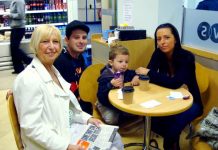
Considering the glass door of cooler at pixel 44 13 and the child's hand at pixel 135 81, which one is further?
the glass door of cooler at pixel 44 13

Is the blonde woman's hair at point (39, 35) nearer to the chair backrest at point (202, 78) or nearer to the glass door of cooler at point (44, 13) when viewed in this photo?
the chair backrest at point (202, 78)

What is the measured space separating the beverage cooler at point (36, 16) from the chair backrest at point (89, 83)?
347cm

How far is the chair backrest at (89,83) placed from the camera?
7.55ft

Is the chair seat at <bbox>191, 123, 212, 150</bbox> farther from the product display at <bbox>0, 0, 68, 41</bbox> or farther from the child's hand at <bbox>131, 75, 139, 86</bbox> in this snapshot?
the product display at <bbox>0, 0, 68, 41</bbox>

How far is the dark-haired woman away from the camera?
225 cm

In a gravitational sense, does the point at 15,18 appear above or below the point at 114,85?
above

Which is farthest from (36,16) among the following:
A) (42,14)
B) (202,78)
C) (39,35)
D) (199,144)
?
(199,144)

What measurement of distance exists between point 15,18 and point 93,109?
11.1 ft

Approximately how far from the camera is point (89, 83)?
2365mm

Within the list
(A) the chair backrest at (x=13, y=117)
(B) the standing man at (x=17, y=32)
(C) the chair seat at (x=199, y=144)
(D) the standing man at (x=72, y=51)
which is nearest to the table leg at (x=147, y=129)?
(C) the chair seat at (x=199, y=144)

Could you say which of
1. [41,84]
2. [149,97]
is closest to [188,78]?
[149,97]

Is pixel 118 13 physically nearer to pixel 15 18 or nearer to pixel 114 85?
pixel 114 85

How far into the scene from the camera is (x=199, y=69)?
2525 millimetres

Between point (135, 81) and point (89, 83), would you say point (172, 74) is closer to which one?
point (135, 81)
